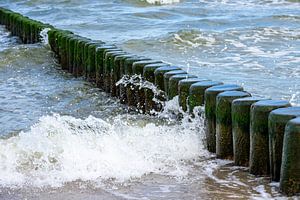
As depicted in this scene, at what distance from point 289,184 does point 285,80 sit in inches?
211

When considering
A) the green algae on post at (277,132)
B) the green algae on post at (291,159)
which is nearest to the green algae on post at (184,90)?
the green algae on post at (277,132)

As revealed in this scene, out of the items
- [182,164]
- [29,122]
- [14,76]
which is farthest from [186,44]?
[182,164]

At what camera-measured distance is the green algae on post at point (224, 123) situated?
5.62 m

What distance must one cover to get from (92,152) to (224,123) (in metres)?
1.24

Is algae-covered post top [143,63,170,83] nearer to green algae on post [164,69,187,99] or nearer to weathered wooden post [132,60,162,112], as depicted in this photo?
weathered wooden post [132,60,162,112]

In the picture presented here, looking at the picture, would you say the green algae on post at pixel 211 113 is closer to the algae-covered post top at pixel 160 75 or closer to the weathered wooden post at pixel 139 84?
the algae-covered post top at pixel 160 75

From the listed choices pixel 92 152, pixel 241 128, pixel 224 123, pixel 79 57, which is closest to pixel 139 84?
pixel 92 152

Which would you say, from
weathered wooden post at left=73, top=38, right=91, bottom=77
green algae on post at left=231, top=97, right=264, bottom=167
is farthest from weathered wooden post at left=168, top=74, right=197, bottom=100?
weathered wooden post at left=73, top=38, right=91, bottom=77

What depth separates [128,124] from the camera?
7074 millimetres

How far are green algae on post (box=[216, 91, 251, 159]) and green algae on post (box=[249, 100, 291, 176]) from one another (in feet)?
1.35

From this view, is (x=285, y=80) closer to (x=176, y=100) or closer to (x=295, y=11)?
(x=176, y=100)

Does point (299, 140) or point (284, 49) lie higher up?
point (299, 140)

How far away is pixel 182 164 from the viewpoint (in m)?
5.62

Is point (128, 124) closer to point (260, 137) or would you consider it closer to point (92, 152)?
point (92, 152)
